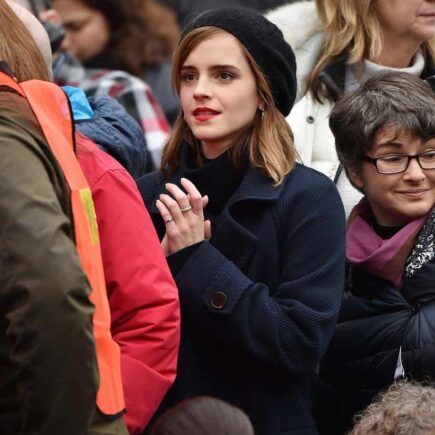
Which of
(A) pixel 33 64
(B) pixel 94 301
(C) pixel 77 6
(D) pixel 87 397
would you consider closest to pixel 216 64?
(A) pixel 33 64

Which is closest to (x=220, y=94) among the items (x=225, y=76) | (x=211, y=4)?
(x=225, y=76)

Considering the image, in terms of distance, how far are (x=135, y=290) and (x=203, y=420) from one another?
77cm

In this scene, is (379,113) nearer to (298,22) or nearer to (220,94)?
(220,94)

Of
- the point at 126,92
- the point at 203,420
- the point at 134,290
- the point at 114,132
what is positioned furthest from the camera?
the point at 126,92

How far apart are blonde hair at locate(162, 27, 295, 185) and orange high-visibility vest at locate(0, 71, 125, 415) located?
94cm

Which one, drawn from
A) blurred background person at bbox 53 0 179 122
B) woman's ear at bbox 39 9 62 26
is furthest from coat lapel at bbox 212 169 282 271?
blurred background person at bbox 53 0 179 122

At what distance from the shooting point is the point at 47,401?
8.99 feet

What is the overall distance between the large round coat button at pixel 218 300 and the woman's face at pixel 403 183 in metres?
0.72

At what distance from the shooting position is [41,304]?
2699mm

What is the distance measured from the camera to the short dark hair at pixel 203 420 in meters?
2.68

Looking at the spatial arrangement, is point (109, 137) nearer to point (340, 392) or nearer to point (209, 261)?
point (209, 261)

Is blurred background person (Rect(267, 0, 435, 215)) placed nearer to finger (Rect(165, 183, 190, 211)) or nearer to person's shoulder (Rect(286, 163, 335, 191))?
person's shoulder (Rect(286, 163, 335, 191))

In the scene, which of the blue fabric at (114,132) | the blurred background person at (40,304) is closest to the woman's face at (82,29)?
the blue fabric at (114,132)

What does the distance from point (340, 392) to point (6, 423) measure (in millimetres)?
1514
